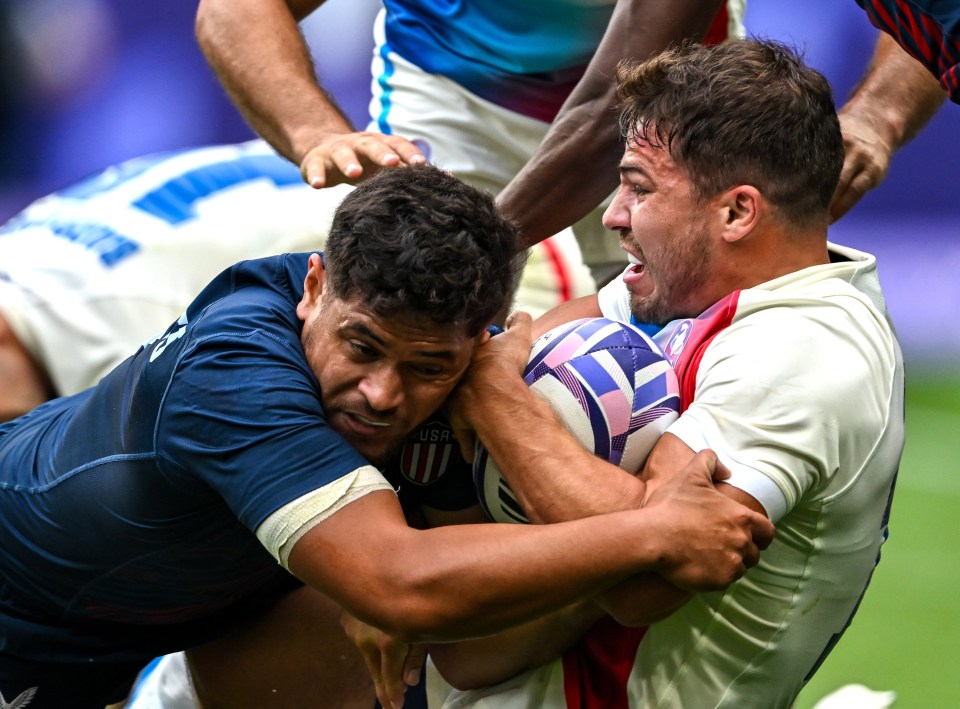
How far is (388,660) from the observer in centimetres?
312

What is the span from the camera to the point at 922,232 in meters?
9.18

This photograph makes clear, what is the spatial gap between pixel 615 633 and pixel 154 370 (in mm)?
1249

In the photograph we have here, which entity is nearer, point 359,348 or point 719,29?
point 359,348

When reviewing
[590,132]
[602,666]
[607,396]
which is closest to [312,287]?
[607,396]

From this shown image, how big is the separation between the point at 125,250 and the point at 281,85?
35.7 inches

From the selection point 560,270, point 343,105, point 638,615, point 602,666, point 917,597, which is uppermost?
point 638,615

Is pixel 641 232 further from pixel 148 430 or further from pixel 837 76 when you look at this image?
pixel 837 76

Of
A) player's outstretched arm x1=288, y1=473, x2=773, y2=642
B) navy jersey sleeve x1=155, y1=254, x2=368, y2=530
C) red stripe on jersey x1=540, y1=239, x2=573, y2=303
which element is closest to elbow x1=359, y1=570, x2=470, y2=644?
player's outstretched arm x1=288, y1=473, x2=773, y2=642

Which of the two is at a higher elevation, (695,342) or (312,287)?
(312,287)

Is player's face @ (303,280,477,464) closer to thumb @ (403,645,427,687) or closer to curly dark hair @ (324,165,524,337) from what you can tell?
curly dark hair @ (324,165,524,337)

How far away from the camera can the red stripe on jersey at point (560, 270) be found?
5539mm

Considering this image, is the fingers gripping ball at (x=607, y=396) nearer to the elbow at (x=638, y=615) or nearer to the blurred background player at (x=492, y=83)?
the elbow at (x=638, y=615)

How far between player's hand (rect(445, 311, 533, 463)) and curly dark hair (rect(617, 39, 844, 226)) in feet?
2.06

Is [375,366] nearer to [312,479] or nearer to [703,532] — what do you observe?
[312,479]
